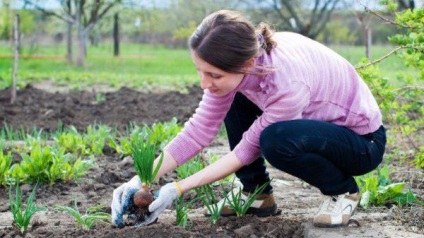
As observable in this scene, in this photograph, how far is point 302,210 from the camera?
360 centimetres

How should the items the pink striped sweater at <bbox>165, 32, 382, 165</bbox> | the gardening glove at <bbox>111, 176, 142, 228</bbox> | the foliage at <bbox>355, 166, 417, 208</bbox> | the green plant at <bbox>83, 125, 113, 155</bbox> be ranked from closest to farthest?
1. the pink striped sweater at <bbox>165, 32, 382, 165</bbox>
2. the gardening glove at <bbox>111, 176, 142, 228</bbox>
3. the foliage at <bbox>355, 166, 417, 208</bbox>
4. the green plant at <bbox>83, 125, 113, 155</bbox>

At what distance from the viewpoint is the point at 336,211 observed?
316 centimetres

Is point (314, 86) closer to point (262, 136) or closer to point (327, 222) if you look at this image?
point (262, 136)

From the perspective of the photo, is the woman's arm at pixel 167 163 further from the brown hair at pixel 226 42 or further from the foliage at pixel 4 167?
the foliage at pixel 4 167

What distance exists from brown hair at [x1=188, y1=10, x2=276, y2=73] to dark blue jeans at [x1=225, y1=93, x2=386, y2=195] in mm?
345

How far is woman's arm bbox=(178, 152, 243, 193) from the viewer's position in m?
2.97

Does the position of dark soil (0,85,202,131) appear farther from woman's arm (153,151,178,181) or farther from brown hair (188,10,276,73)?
brown hair (188,10,276,73)

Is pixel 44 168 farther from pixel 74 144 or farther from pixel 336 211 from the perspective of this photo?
pixel 336 211

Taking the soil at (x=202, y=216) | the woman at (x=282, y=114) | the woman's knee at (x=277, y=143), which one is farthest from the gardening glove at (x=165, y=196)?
the woman's knee at (x=277, y=143)

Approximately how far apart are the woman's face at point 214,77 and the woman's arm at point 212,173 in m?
0.32

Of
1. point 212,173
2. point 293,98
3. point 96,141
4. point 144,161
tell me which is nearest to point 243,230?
point 212,173

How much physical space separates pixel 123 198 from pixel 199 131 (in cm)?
51

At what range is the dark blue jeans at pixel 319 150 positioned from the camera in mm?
2963

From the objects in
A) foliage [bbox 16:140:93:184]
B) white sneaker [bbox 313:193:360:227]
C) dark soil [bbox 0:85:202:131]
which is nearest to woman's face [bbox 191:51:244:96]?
white sneaker [bbox 313:193:360:227]
